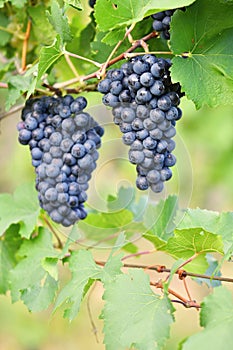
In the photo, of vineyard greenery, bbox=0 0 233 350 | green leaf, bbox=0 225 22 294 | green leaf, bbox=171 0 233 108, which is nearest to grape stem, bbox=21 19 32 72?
vineyard greenery, bbox=0 0 233 350

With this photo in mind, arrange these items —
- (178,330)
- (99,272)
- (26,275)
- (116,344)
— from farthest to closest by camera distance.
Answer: (178,330)
(26,275)
(99,272)
(116,344)

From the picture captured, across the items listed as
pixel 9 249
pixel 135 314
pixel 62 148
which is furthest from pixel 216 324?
pixel 9 249

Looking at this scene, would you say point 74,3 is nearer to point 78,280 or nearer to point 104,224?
point 78,280

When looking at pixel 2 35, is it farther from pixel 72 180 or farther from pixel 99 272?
pixel 99 272

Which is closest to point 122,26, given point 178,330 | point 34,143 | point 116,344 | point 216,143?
point 34,143

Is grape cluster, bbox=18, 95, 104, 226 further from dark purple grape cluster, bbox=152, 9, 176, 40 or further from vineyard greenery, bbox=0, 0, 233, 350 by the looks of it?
dark purple grape cluster, bbox=152, 9, 176, 40

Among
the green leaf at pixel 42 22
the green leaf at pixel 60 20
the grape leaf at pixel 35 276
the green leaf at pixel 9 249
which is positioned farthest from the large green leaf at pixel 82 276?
the green leaf at pixel 42 22
